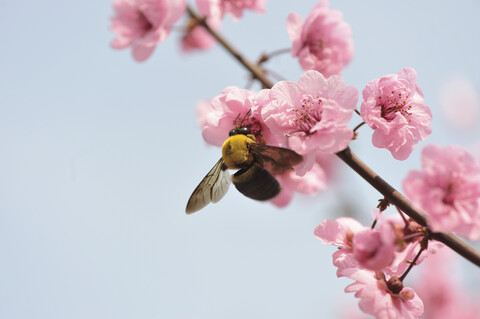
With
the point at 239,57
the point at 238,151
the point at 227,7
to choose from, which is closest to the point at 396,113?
the point at 238,151

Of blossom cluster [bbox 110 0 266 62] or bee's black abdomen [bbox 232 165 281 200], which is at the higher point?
blossom cluster [bbox 110 0 266 62]

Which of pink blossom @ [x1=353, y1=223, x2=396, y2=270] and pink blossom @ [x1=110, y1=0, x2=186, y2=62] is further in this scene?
pink blossom @ [x1=110, y1=0, x2=186, y2=62]

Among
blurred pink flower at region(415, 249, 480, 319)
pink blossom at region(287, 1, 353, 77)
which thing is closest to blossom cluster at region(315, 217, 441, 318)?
pink blossom at region(287, 1, 353, 77)

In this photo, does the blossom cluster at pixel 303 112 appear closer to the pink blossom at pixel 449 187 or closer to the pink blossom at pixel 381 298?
the pink blossom at pixel 449 187

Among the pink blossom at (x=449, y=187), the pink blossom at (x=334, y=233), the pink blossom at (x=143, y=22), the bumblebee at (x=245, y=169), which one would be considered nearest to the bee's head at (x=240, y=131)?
the bumblebee at (x=245, y=169)

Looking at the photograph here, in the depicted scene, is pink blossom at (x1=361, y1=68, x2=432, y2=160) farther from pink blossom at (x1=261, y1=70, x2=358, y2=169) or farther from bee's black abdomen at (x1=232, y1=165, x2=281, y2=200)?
bee's black abdomen at (x1=232, y1=165, x2=281, y2=200)

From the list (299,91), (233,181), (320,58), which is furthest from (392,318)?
(320,58)
